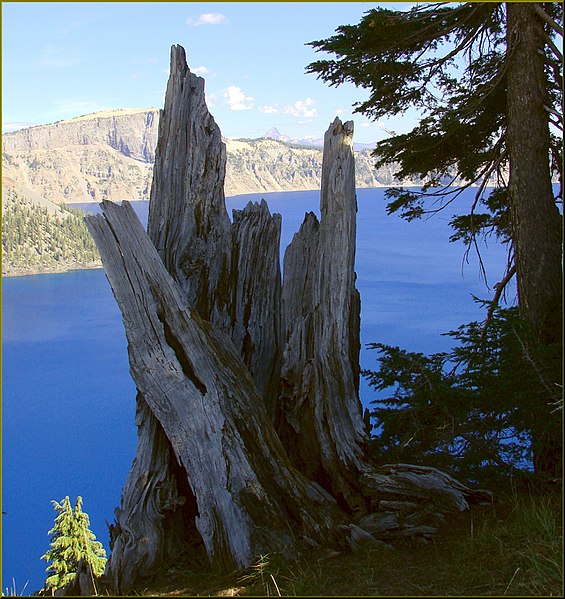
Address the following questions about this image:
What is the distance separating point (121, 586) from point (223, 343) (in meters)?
1.81

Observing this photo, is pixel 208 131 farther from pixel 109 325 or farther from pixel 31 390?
pixel 109 325

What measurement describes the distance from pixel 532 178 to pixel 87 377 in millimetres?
26080

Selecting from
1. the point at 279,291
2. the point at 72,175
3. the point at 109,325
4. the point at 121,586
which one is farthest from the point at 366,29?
the point at 72,175

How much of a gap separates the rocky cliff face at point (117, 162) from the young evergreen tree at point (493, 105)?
96.3 m

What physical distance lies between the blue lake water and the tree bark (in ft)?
39.5

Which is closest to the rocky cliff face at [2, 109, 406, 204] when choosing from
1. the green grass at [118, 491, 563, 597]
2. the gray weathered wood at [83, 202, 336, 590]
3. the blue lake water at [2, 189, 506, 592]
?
the blue lake water at [2, 189, 506, 592]

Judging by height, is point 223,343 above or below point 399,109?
below

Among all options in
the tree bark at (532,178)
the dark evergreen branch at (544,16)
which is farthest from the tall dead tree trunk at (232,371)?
the dark evergreen branch at (544,16)

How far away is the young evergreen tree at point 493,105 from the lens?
229 inches

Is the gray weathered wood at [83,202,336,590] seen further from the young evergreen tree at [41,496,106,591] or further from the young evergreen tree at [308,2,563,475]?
the young evergreen tree at [41,496,106,591]

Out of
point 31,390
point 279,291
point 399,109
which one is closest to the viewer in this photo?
point 279,291

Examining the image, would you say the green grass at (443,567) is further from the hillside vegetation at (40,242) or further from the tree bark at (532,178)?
the hillside vegetation at (40,242)

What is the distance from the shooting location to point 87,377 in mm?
29188

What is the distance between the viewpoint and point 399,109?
682cm
